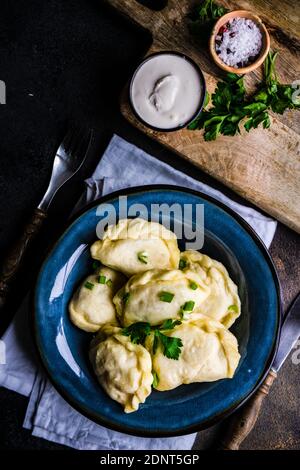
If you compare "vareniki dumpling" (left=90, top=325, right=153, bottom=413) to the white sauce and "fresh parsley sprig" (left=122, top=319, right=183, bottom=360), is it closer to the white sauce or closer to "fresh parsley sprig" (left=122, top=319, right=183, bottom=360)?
"fresh parsley sprig" (left=122, top=319, right=183, bottom=360)

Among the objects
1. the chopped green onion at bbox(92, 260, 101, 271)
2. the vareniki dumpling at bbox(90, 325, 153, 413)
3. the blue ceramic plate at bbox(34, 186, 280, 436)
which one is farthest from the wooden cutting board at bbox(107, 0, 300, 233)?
the vareniki dumpling at bbox(90, 325, 153, 413)

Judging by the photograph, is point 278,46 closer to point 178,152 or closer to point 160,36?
point 160,36

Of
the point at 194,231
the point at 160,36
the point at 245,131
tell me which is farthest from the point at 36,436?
the point at 160,36

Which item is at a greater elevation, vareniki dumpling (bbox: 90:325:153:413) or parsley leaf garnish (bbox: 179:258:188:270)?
parsley leaf garnish (bbox: 179:258:188:270)

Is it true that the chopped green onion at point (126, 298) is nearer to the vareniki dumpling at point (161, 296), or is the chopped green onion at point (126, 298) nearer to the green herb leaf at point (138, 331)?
the vareniki dumpling at point (161, 296)

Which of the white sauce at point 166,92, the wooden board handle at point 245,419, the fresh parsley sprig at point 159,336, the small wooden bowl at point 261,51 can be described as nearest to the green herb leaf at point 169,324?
the fresh parsley sprig at point 159,336
